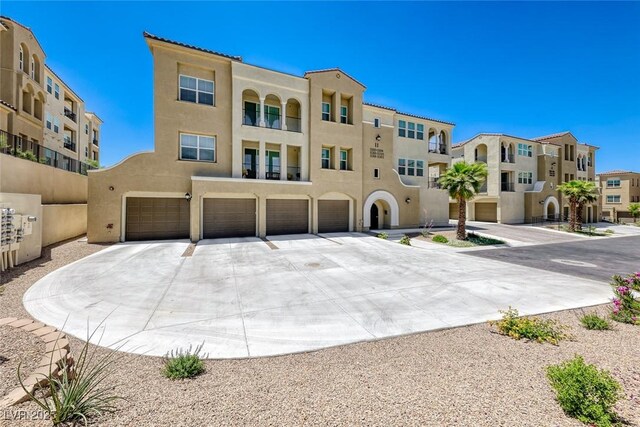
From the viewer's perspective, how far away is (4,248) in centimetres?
868

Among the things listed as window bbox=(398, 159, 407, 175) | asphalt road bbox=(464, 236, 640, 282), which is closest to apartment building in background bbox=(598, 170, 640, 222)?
asphalt road bbox=(464, 236, 640, 282)

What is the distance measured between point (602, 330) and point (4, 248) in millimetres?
17070

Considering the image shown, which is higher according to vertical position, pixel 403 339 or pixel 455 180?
pixel 455 180

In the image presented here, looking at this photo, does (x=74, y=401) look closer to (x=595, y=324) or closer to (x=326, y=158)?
(x=595, y=324)

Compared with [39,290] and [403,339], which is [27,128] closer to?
[39,290]

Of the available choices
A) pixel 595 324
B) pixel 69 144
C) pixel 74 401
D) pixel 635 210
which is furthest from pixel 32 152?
pixel 635 210

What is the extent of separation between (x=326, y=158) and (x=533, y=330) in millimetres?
17940

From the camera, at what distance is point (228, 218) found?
59.3ft

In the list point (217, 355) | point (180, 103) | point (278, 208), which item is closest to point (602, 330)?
point (217, 355)

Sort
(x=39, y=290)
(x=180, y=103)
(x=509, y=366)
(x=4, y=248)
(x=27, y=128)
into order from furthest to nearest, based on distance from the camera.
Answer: (x=27, y=128)
(x=180, y=103)
(x=4, y=248)
(x=39, y=290)
(x=509, y=366)

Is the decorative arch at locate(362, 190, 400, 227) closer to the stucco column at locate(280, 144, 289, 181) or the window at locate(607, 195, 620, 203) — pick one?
the stucco column at locate(280, 144, 289, 181)

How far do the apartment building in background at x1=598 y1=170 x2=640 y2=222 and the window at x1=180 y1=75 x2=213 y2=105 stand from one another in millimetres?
70901

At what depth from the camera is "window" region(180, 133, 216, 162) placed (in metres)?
17.1

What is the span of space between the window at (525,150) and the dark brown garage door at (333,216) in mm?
28534
